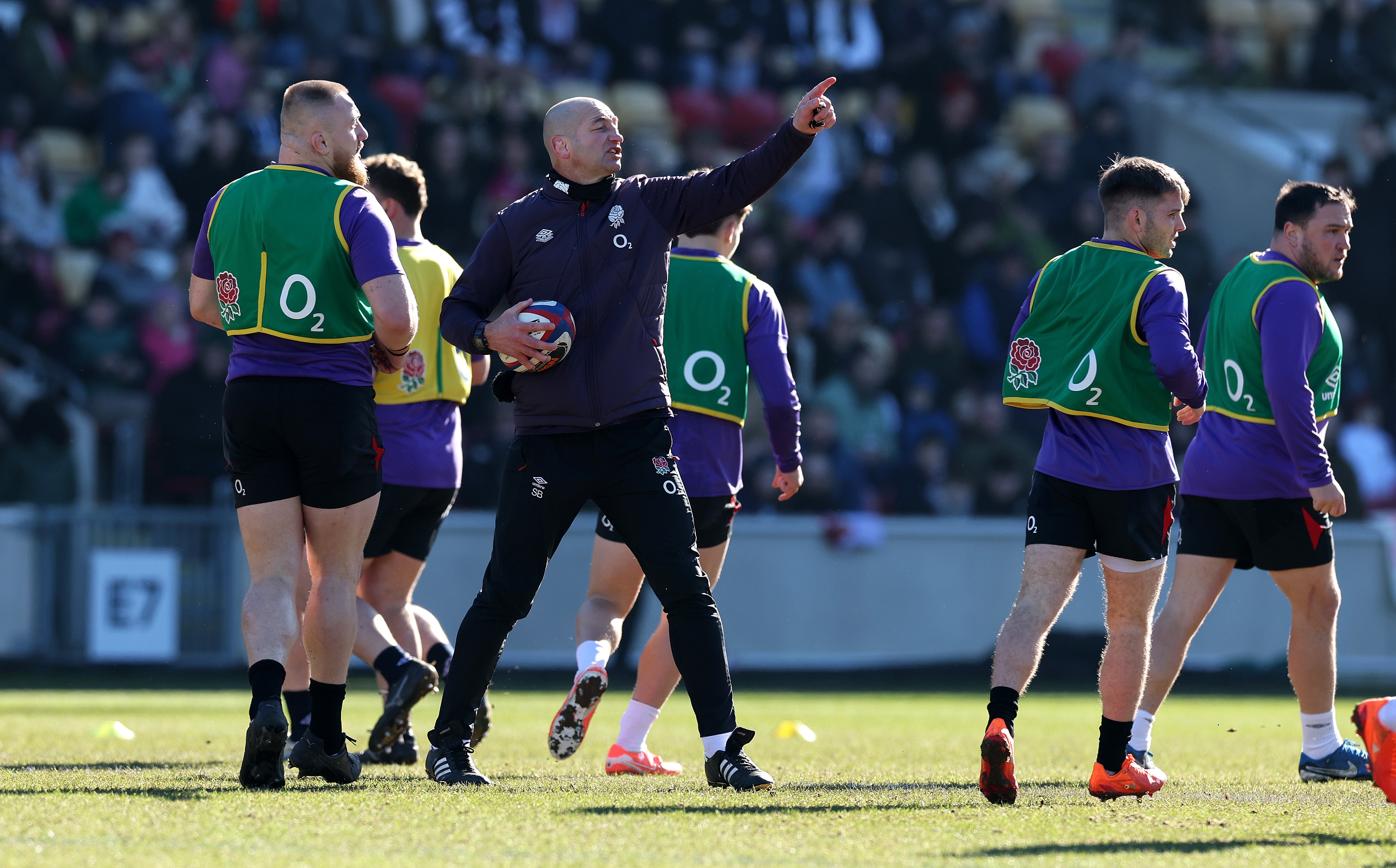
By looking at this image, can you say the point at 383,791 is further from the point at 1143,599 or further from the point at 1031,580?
the point at 1143,599

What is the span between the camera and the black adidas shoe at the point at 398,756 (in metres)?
6.82

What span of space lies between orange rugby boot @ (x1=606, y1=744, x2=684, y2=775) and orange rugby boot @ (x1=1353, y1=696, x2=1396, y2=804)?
2456 mm

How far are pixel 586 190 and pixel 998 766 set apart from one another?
232cm

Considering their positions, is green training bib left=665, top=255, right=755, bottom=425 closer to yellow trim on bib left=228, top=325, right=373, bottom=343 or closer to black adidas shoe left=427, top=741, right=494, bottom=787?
yellow trim on bib left=228, top=325, right=373, bottom=343

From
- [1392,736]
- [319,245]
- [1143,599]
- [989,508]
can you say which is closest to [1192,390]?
[1143,599]

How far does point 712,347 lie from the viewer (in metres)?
6.80

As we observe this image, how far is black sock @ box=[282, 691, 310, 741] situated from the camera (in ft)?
21.8

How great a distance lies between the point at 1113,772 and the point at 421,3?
15310mm

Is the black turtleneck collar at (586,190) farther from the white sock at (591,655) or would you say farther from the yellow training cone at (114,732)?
the yellow training cone at (114,732)

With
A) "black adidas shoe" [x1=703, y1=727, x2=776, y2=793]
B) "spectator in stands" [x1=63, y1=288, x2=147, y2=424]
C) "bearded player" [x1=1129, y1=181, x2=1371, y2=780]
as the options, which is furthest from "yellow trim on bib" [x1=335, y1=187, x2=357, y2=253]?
"spectator in stands" [x1=63, y1=288, x2=147, y2=424]

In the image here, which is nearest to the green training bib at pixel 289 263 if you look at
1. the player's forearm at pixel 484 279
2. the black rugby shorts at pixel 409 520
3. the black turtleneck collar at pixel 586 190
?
the player's forearm at pixel 484 279

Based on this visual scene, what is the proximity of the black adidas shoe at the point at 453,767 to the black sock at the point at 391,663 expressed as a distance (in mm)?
983

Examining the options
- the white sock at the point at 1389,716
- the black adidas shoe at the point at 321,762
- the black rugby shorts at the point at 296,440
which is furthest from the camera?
the black adidas shoe at the point at 321,762

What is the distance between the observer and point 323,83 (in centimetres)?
591
